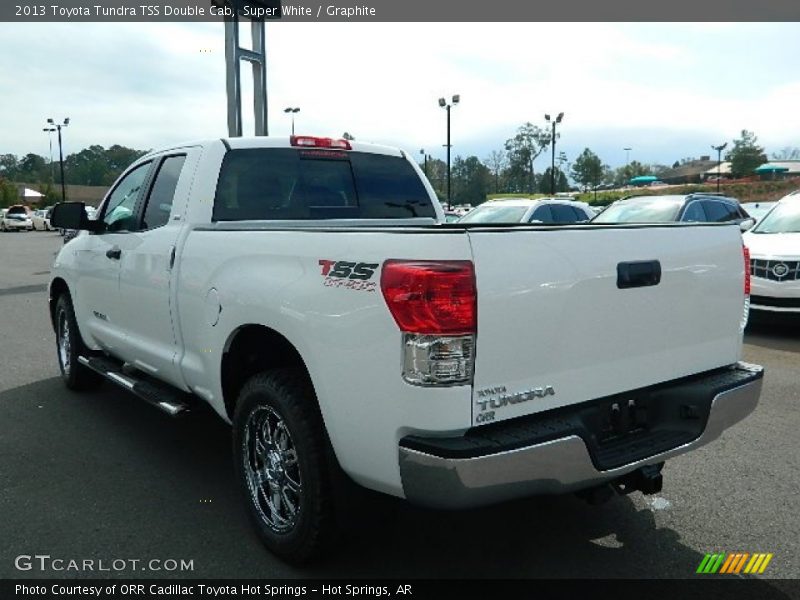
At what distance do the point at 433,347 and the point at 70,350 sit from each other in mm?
4511

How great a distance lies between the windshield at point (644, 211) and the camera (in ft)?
37.7

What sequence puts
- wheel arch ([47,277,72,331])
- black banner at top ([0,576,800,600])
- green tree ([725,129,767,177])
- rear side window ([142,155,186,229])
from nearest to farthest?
black banner at top ([0,576,800,600])
rear side window ([142,155,186,229])
wheel arch ([47,277,72,331])
green tree ([725,129,767,177])

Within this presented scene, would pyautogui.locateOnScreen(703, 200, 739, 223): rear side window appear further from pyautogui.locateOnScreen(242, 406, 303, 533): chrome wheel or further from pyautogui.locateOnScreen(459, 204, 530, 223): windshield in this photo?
pyautogui.locateOnScreen(242, 406, 303, 533): chrome wheel

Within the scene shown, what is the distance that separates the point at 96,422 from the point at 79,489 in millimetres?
1303

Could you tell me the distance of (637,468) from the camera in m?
2.66

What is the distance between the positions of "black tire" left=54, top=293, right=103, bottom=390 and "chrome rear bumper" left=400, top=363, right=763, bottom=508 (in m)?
4.20

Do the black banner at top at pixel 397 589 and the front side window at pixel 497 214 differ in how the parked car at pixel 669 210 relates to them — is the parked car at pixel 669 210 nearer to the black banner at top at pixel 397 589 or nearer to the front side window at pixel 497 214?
the front side window at pixel 497 214

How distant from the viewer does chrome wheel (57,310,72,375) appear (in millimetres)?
5777

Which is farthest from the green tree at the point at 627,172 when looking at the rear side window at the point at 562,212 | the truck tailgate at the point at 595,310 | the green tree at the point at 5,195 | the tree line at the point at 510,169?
the truck tailgate at the point at 595,310

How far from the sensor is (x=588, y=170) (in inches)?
4299

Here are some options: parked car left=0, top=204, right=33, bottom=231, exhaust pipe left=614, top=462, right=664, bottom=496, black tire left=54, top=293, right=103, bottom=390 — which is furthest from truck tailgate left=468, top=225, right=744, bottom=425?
parked car left=0, top=204, right=33, bottom=231

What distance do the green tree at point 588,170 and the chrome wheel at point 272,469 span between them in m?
110

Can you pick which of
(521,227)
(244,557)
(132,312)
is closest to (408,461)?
(521,227)

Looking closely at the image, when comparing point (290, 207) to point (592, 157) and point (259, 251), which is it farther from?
point (592, 157)
